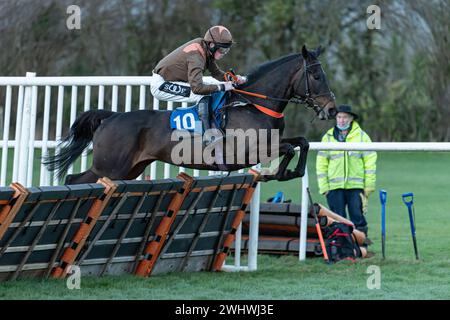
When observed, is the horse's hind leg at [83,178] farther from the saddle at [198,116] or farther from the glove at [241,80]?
the glove at [241,80]

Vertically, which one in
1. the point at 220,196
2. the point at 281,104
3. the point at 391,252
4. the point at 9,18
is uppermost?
the point at 9,18

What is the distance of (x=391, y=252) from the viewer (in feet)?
32.6

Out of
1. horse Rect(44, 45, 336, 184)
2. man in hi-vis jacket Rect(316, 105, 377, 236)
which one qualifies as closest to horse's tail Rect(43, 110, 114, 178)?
horse Rect(44, 45, 336, 184)

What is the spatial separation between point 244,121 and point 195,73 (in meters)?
0.61

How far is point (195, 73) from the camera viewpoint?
26.8ft

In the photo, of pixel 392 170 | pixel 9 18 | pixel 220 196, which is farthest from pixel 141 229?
pixel 9 18

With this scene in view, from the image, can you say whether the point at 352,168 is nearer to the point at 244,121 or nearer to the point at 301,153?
the point at 301,153

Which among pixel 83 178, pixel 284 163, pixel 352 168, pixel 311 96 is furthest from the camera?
pixel 352 168

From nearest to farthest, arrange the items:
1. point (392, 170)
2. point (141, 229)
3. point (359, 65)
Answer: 1. point (141, 229)
2. point (392, 170)
3. point (359, 65)

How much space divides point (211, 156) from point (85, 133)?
54.1 inches

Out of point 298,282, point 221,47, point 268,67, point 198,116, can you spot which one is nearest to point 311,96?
point 268,67

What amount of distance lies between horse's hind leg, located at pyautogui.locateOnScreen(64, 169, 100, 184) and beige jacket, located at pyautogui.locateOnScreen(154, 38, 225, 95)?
1109mm

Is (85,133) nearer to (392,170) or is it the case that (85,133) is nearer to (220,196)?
(220,196)

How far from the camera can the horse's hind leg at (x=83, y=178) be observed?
871 cm
